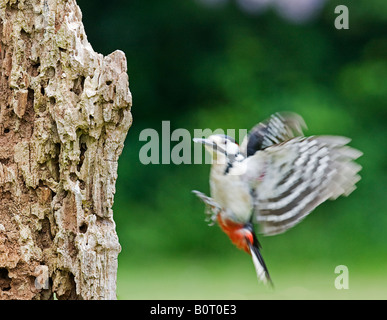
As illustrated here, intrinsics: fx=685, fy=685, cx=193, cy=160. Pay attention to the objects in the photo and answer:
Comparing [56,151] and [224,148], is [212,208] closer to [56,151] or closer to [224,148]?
[224,148]

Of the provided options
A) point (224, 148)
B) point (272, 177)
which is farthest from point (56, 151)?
point (272, 177)

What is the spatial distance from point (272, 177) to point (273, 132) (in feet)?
0.63

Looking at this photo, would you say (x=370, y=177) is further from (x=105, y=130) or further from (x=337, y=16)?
(x=105, y=130)

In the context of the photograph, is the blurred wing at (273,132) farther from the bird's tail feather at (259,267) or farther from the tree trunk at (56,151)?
the tree trunk at (56,151)

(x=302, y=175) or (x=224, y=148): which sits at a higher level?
(x=224, y=148)

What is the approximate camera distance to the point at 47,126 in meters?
2.13

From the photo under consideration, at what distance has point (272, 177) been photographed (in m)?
2.25

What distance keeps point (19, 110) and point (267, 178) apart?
0.83 metres

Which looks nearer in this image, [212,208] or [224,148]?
[224,148]

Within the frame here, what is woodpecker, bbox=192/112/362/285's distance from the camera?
216 cm

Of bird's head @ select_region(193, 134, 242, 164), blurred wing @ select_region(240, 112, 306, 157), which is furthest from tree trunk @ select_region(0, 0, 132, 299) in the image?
blurred wing @ select_region(240, 112, 306, 157)

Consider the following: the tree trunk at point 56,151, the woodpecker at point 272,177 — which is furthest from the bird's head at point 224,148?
the tree trunk at point 56,151

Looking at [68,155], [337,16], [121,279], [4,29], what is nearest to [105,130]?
[68,155]

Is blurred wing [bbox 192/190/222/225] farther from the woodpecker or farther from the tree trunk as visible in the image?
the tree trunk
